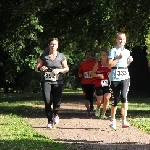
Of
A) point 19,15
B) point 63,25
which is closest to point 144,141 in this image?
point 19,15

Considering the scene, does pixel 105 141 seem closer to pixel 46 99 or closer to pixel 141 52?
pixel 46 99

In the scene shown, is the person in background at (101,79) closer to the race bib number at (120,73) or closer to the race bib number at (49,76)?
the race bib number at (49,76)

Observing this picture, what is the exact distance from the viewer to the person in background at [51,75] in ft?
35.5

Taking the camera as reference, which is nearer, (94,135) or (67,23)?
(94,135)

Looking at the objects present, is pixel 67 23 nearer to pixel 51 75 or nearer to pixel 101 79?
pixel 101 79

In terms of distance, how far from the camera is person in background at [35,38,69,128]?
1081 cm

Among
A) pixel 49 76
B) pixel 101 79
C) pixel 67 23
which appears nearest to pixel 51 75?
pixel 49 76

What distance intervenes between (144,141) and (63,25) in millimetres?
14797

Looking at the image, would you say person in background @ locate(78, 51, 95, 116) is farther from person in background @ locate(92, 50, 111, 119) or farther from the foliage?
the foliage

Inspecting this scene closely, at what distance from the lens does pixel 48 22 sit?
23359 millimetres

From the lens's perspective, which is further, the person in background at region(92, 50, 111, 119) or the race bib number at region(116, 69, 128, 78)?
the person in background at region(92, 50, 111, 119)

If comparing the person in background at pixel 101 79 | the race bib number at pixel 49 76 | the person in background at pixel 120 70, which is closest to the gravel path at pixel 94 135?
the person in background at pixel 120 70

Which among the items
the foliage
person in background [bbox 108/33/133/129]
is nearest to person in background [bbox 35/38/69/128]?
person in background [bbox 108/33/133/129]

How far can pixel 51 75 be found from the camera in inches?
424
